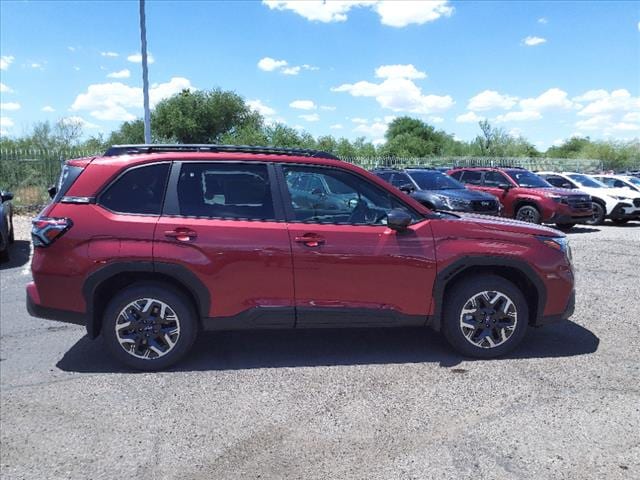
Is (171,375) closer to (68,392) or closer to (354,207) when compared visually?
(68,392)

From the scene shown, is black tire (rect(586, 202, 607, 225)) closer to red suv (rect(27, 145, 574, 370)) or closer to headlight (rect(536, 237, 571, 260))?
headlight (rect(536, 237, 571, 260))

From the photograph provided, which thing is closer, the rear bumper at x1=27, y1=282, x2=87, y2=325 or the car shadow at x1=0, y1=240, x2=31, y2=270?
the rear bumper at x1=27, y1=282, x2=87, y2=325

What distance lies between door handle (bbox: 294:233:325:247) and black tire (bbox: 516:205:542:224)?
1116 centimetres

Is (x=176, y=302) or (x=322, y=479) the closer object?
(x=322, y=479)

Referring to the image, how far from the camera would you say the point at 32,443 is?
324cm

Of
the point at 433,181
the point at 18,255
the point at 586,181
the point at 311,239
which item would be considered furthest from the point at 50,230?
the point at 586,181

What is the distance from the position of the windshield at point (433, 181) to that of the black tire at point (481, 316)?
9.50m

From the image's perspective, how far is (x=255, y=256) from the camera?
→ 416cm

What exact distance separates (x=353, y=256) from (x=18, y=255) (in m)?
8.48

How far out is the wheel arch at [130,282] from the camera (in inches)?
A: 161

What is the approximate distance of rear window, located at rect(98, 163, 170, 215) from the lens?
4207 mm

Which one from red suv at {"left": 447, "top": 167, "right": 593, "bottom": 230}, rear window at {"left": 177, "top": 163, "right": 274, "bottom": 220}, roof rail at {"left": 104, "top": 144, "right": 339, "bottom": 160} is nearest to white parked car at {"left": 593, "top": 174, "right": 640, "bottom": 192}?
red suv at {"left": 447, "top": 167, "right": 593, "bottom": 230}

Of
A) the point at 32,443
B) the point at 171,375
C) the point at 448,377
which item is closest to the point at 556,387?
the point at 448,377

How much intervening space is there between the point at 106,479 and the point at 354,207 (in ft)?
8.77
